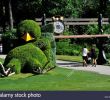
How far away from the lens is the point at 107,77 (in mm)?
31375

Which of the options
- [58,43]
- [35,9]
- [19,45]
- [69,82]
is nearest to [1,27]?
[35,9]

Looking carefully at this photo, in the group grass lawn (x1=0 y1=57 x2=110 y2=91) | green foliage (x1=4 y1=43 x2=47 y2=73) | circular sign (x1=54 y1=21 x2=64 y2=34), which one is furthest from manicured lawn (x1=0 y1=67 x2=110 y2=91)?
circular sign (x1=54 y1=21 x2=64 y2=34)

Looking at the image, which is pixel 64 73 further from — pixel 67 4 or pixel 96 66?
pixel 67 4

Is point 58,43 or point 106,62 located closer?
point 106,62

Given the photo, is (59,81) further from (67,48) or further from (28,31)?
(67,48)

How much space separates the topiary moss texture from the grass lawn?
22.0 inches

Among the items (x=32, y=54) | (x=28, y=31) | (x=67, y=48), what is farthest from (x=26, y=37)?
(x=67, y=48)

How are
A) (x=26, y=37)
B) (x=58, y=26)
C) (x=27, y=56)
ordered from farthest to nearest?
(x=58, y=26) → (x=26, y=37) → (x=27, y=56)

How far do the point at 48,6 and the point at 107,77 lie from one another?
32928 mm

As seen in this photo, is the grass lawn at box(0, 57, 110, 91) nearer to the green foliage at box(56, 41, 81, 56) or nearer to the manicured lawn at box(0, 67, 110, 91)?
the manicured lawn at box(0, 67, 110, 91)

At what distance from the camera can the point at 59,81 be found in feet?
96.0

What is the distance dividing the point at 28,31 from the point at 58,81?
16.0ft

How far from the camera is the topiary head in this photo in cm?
3297
